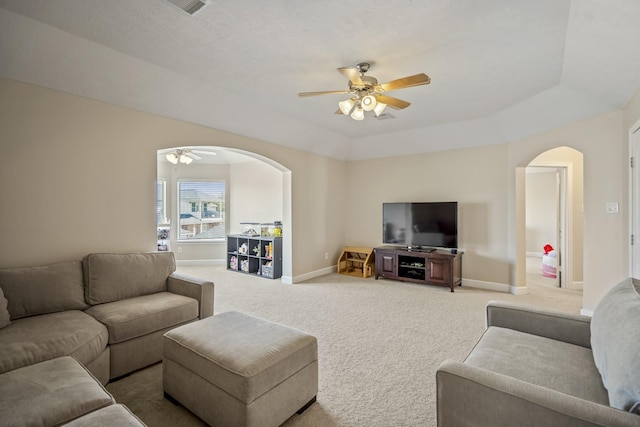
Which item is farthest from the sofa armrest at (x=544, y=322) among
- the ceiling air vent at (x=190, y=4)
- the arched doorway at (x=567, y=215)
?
the arched doorway at (x=567, y=215)

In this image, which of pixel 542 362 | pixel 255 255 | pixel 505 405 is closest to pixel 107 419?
pixel 505 405

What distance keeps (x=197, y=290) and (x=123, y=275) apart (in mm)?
716

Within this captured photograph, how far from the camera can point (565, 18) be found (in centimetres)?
225

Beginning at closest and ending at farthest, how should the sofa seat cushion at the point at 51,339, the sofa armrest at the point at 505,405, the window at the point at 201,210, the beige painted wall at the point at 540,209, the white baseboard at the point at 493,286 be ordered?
the sofa armrest at the point at 505,405
the sofa seat cushion at the point at 51,339
the white baseboard at the point at 493,286
the window at the point at 201,210
the beige painted wall at the point at 540,209

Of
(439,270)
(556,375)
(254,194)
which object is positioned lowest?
(439,270)

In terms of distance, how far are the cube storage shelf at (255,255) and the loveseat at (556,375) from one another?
4408 millimetres

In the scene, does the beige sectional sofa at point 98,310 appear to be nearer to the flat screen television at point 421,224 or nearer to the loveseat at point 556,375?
the loveseat at point 556,375

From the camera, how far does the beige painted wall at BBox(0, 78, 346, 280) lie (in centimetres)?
261

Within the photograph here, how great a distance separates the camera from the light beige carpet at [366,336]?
2.00m

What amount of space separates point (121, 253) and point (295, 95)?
9.08 feet

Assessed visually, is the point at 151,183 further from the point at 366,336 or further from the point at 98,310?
the point at 366,336

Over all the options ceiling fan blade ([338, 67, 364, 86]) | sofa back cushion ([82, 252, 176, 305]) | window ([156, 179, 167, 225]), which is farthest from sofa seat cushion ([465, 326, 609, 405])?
window ([156, 179, 167, 225])

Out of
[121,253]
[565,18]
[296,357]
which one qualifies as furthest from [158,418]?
[565,18]

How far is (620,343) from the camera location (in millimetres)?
1224
